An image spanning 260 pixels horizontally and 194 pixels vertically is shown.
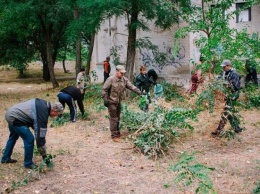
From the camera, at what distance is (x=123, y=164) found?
7.61m

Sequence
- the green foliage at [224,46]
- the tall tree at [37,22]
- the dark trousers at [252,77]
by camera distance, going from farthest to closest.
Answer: the tall tree at [37,22]
the dark trousers at [252,77]
the green foliage at [224,46]

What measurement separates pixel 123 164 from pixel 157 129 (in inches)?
45.9

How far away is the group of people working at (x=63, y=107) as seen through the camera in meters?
6.70

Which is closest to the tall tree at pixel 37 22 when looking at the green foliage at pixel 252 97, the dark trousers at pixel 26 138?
the green foliage at pixel 252 97

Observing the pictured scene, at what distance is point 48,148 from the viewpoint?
8781 mm

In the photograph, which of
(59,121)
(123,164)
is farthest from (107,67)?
(123,164)

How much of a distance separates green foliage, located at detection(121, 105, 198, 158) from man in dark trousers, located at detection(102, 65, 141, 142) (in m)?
0.44

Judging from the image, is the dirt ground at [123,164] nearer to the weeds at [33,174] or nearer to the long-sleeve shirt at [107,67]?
the weeds at [33,174]

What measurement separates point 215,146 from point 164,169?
192 cm

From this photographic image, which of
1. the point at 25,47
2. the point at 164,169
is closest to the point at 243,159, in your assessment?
the point at 164,169

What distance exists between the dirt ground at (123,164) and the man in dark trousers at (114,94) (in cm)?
37

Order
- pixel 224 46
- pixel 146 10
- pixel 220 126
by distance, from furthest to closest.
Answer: pixel 146 10
pixel 224 46
pixel 220 126

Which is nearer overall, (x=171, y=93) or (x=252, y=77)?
(x=171, y=93)

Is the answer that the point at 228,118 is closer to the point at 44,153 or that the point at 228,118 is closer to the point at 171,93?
the point at 44,153
